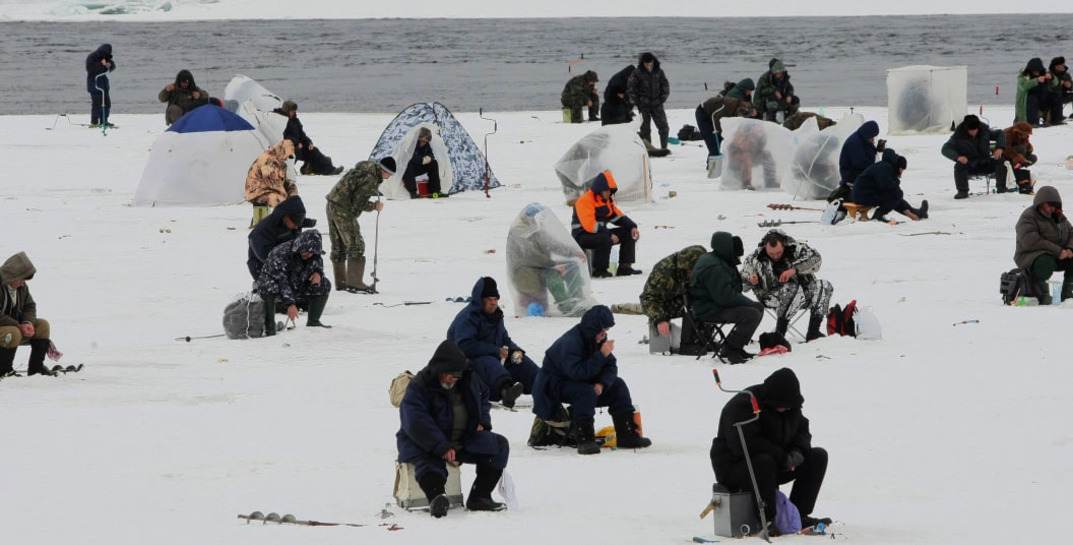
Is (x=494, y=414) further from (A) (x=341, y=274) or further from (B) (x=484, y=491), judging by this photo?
(A) (x=341, y=274)

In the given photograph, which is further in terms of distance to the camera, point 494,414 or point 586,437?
point 494,414

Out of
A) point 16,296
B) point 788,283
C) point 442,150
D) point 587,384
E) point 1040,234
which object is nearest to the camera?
point 587,384

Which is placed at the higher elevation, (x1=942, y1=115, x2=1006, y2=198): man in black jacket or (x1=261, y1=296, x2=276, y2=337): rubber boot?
(x1=942, y1=115, x2=1006, y2=198): man in black jacket

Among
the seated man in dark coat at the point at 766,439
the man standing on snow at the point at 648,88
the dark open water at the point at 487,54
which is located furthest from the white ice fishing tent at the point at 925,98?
the seated man in dark coat at the point at 766,439

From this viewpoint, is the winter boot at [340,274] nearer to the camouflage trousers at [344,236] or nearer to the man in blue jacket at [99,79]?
the camouflage trousers at [344,236]

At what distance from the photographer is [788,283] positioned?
13.0 meters

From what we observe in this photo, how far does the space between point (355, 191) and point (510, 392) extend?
5539 mm

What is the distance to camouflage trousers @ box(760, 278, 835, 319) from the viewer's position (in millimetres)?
13016

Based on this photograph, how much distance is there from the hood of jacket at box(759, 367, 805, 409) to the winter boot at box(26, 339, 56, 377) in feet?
19.2

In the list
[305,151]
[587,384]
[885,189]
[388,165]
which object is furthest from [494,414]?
[305,151]

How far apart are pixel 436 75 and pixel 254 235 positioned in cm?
4515

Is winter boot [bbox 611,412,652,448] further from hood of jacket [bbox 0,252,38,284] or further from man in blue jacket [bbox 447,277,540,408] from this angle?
hood of jacket [bbox 0,252,38,284]

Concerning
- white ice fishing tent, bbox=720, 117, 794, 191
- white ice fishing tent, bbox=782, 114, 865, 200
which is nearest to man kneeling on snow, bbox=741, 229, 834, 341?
white ice fishing tent, bbox=782, 114, 865, 200

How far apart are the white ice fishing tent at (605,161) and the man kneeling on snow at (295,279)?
25.6ft
